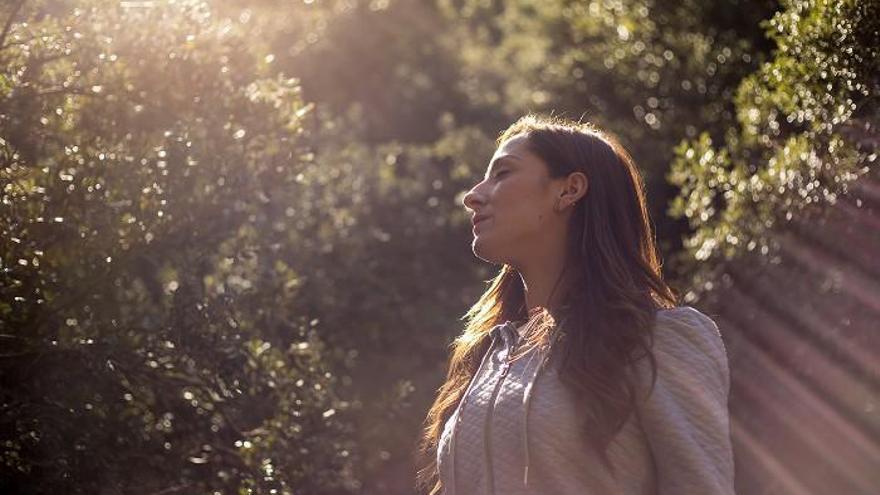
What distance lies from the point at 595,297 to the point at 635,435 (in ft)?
1.45

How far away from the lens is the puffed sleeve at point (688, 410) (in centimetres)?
295

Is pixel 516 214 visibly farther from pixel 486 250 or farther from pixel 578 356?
pixel 578 356

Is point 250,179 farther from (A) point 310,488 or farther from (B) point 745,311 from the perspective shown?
(B) point 745,311

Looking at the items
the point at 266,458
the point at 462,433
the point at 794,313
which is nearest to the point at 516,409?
the point at 462,433

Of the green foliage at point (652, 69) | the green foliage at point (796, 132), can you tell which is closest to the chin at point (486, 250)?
the green foliage at point (796, 132)

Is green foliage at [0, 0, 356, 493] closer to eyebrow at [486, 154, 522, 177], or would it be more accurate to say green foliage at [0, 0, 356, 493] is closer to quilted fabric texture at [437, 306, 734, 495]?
eyebrow at [486, 154, 522, 177]

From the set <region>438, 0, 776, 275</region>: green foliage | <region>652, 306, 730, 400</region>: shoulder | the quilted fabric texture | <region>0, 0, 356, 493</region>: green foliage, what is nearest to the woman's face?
the quilted fabric texture

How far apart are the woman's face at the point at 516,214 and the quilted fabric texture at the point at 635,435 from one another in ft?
1.44

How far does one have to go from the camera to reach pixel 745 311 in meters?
8.25

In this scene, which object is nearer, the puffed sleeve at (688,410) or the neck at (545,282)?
the puffed sleeve at (688,410)

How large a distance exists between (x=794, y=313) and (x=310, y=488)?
338 cm

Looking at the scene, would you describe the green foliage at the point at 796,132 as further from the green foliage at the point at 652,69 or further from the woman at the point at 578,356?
the woman at the point at 578,356

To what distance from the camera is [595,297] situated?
11.1 feet

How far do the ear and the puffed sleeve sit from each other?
58 cm
